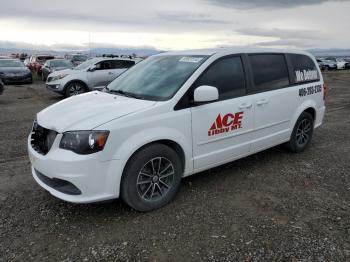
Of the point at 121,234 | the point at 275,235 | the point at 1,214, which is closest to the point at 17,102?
the point at 1,214

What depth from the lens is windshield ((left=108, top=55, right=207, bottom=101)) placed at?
4266 millimetres

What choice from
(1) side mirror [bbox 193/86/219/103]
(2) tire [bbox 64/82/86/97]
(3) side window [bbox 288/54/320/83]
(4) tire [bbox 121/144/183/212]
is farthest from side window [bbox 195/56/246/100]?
(2) tire [bbox 64/82/86/97]

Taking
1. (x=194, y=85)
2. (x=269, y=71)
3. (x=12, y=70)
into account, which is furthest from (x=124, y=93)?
(x=12, y=70)

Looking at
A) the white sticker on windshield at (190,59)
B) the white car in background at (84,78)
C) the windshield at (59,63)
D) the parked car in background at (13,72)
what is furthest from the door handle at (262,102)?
→ the windshield at (59,63)

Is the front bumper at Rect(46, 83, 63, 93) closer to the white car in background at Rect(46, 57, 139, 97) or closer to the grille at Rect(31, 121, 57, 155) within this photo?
the white car in background at Rect(46, 57, 139, 97)

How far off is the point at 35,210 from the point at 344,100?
39.3ft

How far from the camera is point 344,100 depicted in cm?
1308

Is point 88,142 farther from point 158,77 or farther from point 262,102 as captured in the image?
point 262,102

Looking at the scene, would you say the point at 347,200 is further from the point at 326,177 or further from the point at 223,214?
the point at 223,214

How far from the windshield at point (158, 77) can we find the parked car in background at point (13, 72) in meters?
16.0

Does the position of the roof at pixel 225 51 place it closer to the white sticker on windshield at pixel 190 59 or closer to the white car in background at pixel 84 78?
the white sticker on windshield at pixel 190 59

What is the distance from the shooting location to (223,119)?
4.48m

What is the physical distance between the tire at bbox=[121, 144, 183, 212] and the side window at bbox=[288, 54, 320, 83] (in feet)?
8.95

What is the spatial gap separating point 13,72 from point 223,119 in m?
17.5
